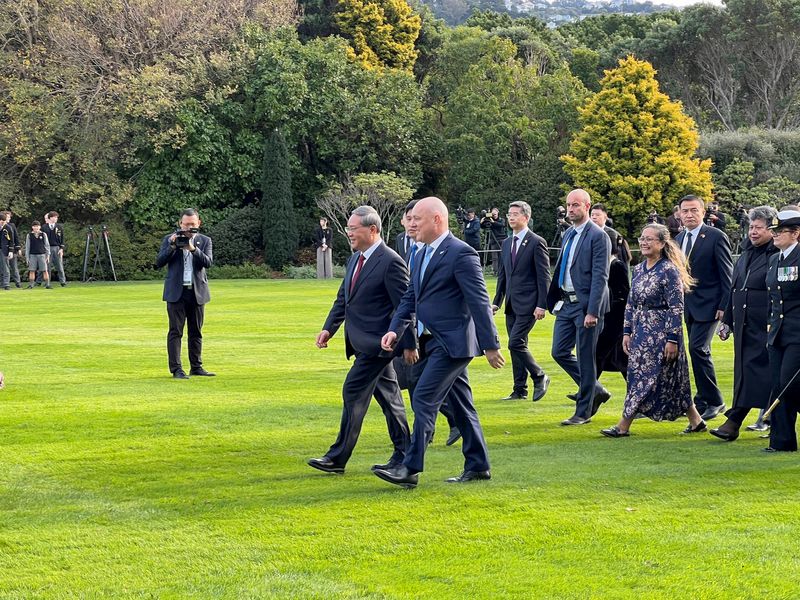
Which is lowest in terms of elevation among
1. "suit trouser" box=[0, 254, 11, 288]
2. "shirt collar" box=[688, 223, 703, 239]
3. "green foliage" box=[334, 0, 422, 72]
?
"suit trouser" box=[0, 254, 11, 288]

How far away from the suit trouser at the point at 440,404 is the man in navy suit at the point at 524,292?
4077mm

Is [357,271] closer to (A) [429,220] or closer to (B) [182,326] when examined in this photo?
(A) [429,220]

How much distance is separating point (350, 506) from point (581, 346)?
13.1ft

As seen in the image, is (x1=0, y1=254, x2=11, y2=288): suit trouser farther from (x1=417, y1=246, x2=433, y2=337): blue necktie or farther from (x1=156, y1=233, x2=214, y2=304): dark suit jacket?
(x1=417, y1=246, x2=433, y2=337): blue necktie

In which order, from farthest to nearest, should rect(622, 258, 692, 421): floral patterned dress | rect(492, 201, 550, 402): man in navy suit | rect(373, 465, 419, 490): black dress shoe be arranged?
1. rect(492, 201, 550, 402): man in navy suit
2. rect(622, 258, 692, 421): floral patterned dress
3. rect(373, 465, 419, 490): black dress shoe

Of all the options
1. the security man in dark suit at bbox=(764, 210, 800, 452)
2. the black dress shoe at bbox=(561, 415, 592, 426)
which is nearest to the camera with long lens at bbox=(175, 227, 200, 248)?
the black dress shoe at bbox=(561, 415, 592, 426)

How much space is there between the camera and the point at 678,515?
272 inches

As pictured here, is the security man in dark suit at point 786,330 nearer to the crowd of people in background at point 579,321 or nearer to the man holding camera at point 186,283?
the crowd of people in background at point 579,321

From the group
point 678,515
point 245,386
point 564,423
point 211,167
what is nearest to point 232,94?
point 211,167

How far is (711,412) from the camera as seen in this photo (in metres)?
10.9

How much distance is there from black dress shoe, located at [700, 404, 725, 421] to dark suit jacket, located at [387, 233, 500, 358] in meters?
3.89

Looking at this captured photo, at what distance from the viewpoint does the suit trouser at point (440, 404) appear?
7.70 meters

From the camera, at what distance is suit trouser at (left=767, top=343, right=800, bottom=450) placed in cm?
906

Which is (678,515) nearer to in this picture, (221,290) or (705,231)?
(705,231)
